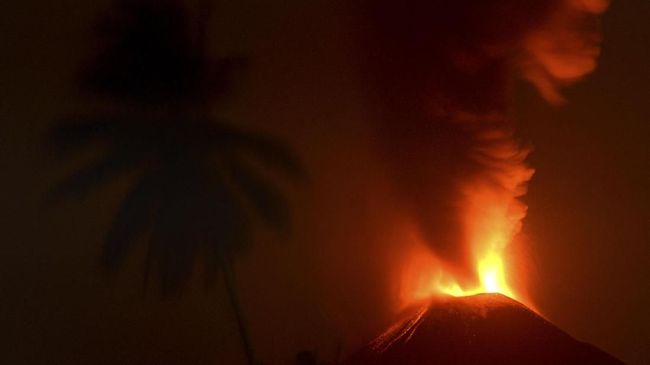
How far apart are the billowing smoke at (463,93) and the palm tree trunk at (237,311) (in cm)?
83

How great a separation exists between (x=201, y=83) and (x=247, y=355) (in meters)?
1.20

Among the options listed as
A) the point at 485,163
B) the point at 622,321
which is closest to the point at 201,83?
the point at 485,163

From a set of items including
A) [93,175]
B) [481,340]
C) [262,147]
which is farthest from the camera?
[262,147]

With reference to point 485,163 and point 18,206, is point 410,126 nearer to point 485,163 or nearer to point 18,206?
point 485,163

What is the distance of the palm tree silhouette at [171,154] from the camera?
11.6 ft

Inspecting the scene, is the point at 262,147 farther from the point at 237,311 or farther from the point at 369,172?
the point at 237,311

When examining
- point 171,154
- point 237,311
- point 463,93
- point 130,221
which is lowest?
point 237,311

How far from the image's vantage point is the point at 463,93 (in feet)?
12.0

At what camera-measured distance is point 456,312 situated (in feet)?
11.3

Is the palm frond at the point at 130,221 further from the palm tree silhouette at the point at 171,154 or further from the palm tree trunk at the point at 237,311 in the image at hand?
the palm tree trunk at the point at 237,311

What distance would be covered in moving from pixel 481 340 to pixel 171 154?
152cm

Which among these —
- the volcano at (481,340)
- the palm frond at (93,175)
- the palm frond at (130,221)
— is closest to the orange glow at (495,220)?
the volcano at (481,340)

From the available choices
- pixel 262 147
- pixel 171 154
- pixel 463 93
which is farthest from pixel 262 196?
pixel 463 93

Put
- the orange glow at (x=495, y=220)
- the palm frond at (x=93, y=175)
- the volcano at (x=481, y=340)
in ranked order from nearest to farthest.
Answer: the volcano at (x=481, y=340), the palm frond at (x=93, y=175), the orange glow at (x=495, y=220)
